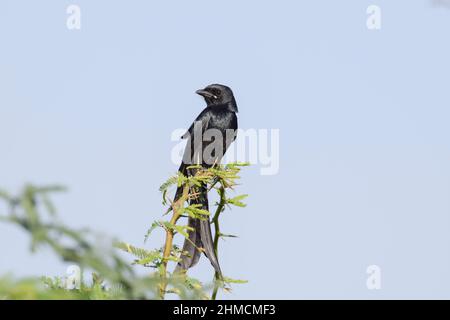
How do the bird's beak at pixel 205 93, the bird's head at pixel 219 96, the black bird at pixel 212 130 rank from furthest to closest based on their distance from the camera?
the bird's beak at pixel 205 93 → the bird's head at pixel 219 96 → the black bird at pixel 212 130

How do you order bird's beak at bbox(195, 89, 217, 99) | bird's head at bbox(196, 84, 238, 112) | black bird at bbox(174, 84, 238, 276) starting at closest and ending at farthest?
black bird at bbox(174, 84, 238, 276) < bird's head at bbox(196, 84, 238, 112) < bird's beak at bbox(195, 89, 217, 99)

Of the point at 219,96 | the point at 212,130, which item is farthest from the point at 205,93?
the point at 212,130

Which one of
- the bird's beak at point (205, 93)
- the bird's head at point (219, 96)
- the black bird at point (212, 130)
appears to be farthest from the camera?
the bird's beak at point (205, 93)

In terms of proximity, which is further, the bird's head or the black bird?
the bird's head

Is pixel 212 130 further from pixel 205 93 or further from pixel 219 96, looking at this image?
pixel 205 93

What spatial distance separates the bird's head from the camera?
34.8ft

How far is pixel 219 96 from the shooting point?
35.1ft

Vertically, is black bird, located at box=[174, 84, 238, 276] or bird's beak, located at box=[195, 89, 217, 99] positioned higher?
bird's beak, located at box=[195, 89, 217, 99]

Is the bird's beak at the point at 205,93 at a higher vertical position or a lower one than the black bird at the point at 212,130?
higher

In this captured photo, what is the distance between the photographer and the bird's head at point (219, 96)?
10.6 meters

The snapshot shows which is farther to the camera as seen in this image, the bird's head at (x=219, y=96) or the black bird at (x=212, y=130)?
the bird's head at (x=219, y=96)
